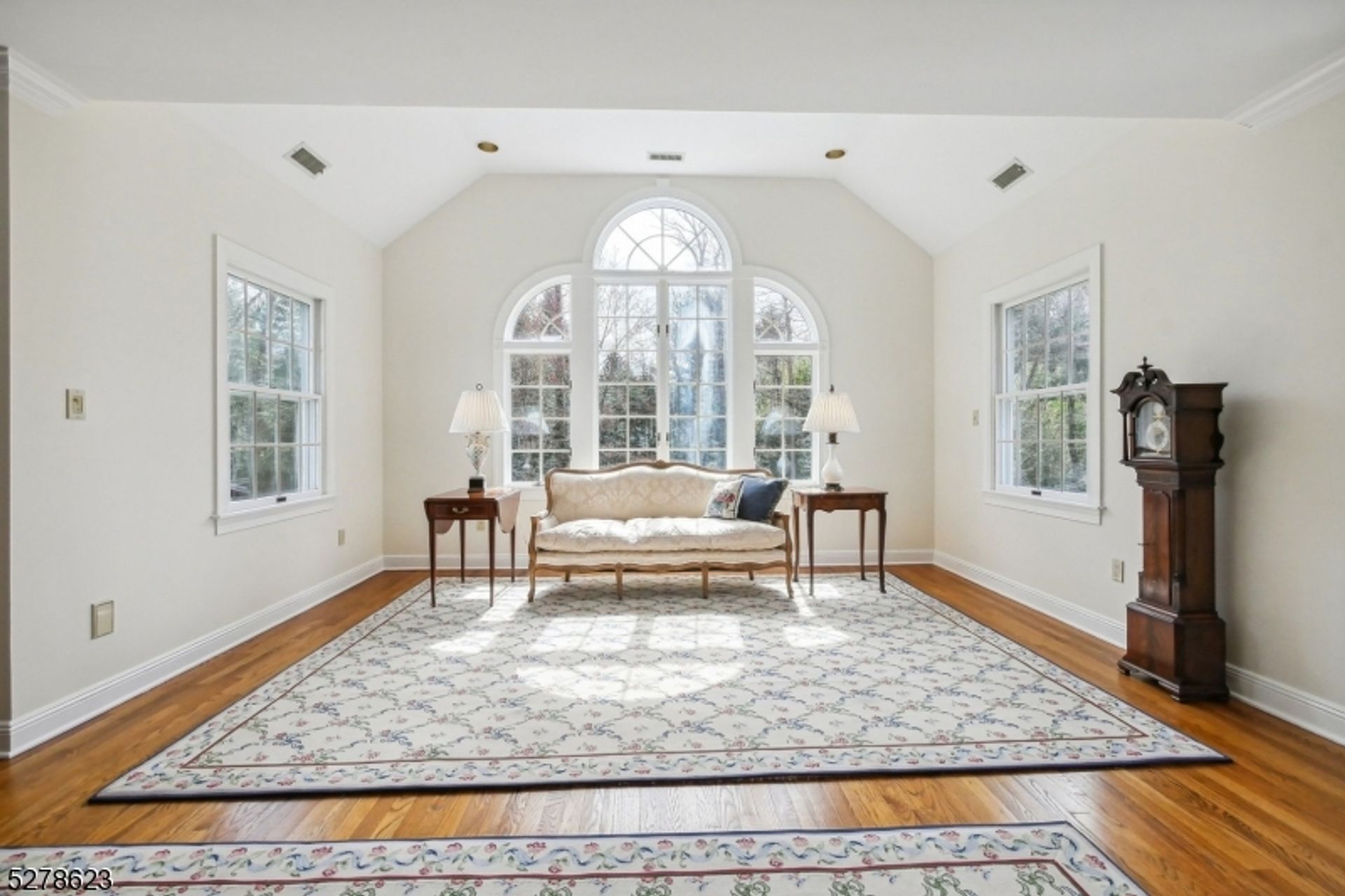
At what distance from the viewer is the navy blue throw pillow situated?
4.49m

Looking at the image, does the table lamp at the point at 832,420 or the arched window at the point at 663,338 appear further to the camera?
the arched window at the point at 663,338

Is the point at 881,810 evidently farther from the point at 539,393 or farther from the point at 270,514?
the point at 539,393

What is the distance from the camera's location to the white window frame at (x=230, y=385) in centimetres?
333

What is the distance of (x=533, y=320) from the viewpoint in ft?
17.7

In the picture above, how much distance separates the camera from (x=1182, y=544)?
2.71 meters

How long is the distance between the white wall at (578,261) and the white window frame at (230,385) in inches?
33.7

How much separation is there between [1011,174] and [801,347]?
6.40 ft

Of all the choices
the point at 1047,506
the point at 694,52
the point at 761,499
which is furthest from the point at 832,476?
the point at 694,52

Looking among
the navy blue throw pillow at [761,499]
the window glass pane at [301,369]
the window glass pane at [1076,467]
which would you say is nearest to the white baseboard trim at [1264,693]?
the window glass pane at [1076,467]

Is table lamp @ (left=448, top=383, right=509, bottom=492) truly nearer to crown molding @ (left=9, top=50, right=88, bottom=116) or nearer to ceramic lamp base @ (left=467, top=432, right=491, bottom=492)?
ceramic lamp base @ (left=467, top=432, right=491, bottom=492)

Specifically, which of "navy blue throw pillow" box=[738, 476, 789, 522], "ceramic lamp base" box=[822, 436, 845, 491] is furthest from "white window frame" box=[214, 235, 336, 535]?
"ceramic lamp base" box=[822, 436, 845, 491]

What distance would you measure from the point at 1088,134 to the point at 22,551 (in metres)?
5.10

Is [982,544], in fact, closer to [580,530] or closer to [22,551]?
[580,530]

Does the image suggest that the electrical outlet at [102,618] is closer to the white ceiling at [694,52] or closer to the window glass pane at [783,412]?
the white ceiling at [694,52]
